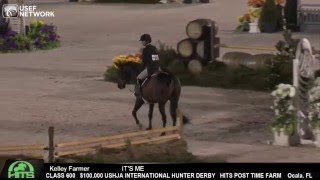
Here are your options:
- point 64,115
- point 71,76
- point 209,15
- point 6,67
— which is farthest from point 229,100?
point 209,15

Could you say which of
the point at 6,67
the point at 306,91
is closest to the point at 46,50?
the point at 6,67

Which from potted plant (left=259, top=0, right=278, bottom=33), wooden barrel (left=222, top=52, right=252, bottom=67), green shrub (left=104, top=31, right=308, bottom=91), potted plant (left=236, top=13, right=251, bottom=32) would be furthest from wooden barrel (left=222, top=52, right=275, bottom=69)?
potted plant (left=236, top=13, right=251, bottom=32)

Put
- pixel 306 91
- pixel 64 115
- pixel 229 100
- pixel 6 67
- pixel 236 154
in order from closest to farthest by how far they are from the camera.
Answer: pixel 236 154 → pixel 306 91 → pixel 64 115 → pixel 229 100 → pixel 6 67

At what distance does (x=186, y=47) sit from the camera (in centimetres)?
2878

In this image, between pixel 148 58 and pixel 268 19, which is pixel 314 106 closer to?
pixel 148 58

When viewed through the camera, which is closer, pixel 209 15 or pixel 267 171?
pixel 267 171

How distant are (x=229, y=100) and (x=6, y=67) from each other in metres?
10.8

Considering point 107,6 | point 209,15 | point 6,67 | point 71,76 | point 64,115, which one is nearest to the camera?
point 64,115

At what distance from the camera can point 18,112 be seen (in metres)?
23.0

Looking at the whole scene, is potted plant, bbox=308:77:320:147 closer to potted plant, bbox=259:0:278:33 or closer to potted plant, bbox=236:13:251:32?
potted plant, bbox=259:0:278:33

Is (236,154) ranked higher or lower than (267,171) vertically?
lower

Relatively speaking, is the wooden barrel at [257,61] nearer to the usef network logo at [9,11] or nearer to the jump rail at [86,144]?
the jump rail at [86,144]

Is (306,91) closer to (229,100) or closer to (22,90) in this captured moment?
(229,100)

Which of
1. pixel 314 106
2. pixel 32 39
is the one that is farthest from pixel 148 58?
pixel 32 39
